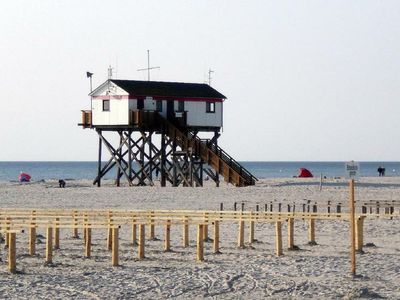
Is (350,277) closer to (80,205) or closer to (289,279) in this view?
(289,279)

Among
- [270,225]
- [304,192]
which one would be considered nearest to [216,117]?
[304,192]

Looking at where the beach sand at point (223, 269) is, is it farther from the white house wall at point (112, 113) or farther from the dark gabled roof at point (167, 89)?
the dark gabled roof at point (167, 89)

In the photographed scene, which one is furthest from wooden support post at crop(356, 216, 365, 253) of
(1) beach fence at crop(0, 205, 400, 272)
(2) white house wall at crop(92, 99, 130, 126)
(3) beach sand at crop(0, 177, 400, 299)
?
(2) white house wall at crop(92, 99, 130, 126)

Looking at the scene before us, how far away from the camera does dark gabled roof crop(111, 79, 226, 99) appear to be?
61.3m

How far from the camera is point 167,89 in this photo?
62875 millimetres

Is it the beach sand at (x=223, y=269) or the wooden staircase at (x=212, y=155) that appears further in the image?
the wooden staircase at (x=212, y=155)

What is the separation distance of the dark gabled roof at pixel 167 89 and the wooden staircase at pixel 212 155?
162cm

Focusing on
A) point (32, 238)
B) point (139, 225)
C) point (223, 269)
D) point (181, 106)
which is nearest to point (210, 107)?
point (181, 106)

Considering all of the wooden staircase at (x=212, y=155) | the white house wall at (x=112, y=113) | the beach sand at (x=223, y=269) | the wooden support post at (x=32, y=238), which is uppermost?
the white house wall at (x=112, y=113)

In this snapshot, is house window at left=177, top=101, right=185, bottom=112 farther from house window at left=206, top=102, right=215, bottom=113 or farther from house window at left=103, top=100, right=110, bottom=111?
house window at left=103, top=100, right=110, bottom=111

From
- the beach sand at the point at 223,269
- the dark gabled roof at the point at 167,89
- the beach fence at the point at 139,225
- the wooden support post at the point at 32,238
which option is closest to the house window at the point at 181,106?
the dark gabled roof at the point at 167,89

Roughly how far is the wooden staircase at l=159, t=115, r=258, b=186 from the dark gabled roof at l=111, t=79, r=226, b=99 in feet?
5.32

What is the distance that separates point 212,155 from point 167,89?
6135 millimetres

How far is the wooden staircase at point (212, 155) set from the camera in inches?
2251
